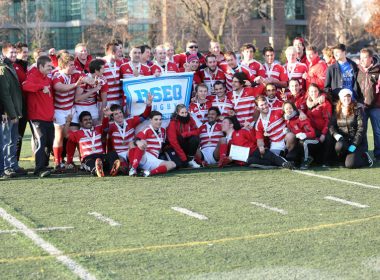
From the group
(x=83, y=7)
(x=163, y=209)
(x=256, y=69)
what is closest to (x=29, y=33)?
(x=83, y=7)

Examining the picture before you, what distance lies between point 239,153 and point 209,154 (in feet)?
1.69

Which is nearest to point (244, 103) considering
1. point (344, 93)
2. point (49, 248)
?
point (344, 93)

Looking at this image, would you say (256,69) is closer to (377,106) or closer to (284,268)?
(377,106)

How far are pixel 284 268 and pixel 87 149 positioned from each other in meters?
5.04

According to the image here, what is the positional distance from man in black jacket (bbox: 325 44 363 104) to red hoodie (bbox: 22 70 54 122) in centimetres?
420

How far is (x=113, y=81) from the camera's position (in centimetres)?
1038

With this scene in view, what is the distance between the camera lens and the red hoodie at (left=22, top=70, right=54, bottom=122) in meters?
9.40

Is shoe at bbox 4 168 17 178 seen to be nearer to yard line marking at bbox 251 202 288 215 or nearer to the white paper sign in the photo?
the white paper sign

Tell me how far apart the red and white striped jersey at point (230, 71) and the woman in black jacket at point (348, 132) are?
4.89ft

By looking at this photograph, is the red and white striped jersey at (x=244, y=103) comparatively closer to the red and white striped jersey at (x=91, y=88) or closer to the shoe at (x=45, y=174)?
the red and white striped jersey at (x=91, y=88)

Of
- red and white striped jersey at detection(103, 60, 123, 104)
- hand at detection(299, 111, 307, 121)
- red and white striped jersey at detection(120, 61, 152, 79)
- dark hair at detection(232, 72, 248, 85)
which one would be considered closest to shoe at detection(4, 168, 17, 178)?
red and white striped jersey at detection(103, 60, 123, 104)

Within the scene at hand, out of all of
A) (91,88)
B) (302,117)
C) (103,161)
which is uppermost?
(91,88)

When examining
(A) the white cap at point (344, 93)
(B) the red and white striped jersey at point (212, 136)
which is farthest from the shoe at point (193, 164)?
(A) the white cap at point (344, 93)

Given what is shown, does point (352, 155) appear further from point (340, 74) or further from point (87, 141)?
point (87, 141)
